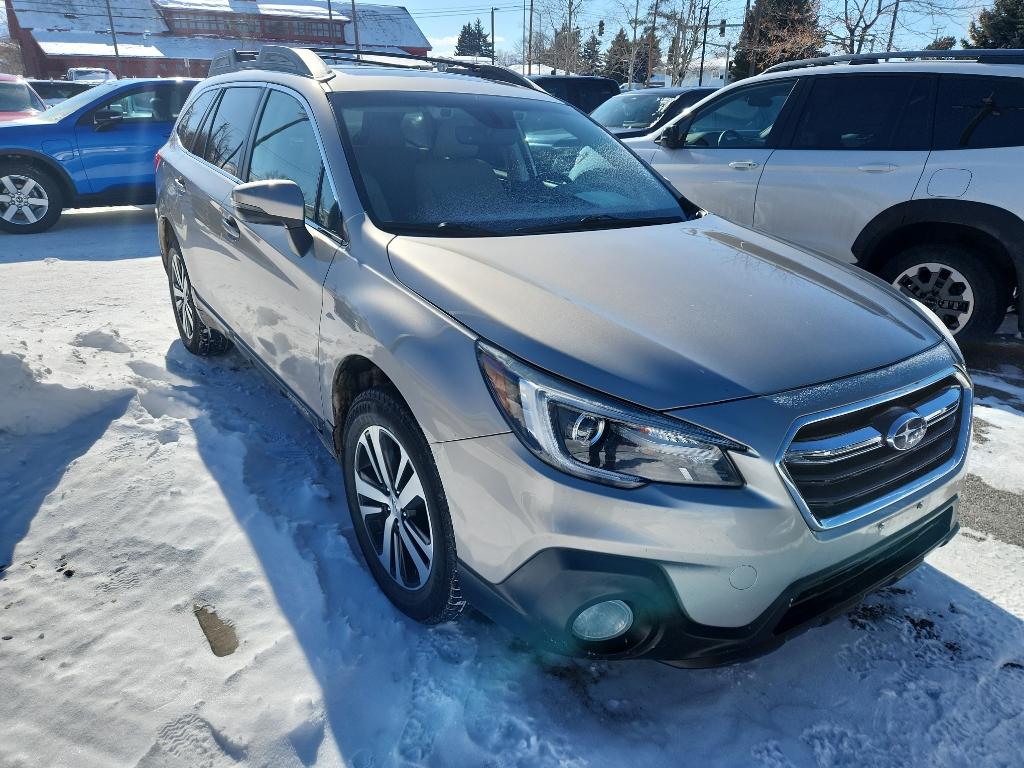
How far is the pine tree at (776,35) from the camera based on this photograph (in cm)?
2123

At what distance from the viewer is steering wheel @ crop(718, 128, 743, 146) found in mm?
5418

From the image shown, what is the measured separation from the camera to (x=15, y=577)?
2.42m

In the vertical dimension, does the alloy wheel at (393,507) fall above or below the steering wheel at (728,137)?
below

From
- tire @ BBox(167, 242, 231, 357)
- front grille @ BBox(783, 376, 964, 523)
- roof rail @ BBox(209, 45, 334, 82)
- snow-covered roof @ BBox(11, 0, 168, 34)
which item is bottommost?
tire @ BBox(167, 242, 231, 357)

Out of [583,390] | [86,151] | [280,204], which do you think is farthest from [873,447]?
[86,151]

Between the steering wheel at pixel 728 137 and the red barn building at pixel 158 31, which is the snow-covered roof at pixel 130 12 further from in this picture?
the steering wheel at pixel 728 137

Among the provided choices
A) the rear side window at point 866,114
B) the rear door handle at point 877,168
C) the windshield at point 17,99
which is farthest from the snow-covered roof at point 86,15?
the rear door handle at point 877,168

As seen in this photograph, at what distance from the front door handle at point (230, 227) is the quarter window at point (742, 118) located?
3736 mm

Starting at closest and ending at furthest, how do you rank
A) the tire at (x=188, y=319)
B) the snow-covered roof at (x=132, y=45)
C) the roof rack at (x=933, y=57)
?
the tire at (x=188, y=319)
the roof rack at (x=933, y=57)
the snow-covered roof at (x=132, y=45)

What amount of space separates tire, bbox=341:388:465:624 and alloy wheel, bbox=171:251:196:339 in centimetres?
231

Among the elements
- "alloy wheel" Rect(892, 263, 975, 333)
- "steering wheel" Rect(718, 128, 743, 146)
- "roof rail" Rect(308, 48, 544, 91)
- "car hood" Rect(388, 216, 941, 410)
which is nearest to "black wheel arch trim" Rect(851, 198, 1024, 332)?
"alloy wheel" Rect(892, 263, 975, 333)

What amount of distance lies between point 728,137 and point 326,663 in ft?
16.0

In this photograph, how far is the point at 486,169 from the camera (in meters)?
2.88

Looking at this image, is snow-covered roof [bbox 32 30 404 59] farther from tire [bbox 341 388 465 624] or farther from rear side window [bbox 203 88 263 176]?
tire [bbox 341 388 465 624]
